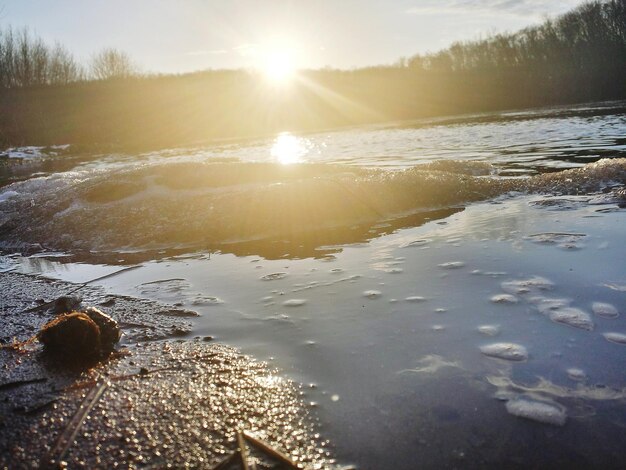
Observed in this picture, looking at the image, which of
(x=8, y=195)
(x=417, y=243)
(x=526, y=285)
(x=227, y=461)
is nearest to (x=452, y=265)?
(x=526, y=285)

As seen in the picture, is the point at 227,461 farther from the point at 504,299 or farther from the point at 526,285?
the point at 526,285

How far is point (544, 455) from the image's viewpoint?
2.22 metres

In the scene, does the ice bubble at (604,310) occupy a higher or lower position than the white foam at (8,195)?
lower

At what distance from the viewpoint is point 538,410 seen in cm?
253

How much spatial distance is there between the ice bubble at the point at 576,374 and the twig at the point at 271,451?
1.65 meters

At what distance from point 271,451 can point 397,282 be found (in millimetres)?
2593

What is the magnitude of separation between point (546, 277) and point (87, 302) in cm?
425

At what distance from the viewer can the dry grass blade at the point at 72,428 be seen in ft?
7.77

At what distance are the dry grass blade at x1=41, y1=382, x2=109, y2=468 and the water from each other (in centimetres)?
97

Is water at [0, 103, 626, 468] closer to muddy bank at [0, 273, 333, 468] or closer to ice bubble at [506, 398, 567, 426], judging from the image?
ice bubble at [506, 398, 567, 426]

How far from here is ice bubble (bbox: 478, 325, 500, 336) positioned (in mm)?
3405

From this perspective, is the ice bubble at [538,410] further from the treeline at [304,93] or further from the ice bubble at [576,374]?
the treeline at [304,93]

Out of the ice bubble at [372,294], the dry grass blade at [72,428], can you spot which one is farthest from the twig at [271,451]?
the ice bubble at [372,294]

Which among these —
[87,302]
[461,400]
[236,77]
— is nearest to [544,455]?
[461,400]
